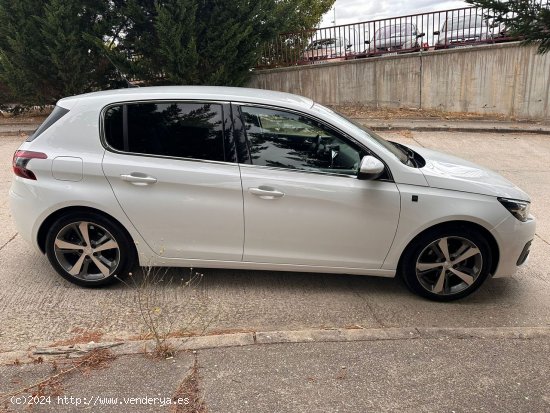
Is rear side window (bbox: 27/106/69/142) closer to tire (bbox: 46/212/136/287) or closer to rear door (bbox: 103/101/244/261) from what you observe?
rear door (bbox: 103/101/244/261)

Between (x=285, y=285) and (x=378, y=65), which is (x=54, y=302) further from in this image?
(x=378, y=65)

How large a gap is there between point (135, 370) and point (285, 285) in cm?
167

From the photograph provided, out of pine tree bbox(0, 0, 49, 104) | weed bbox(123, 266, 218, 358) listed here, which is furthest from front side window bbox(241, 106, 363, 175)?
pine tree bbox(0, 0, 49, 104)

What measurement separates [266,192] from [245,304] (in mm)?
898

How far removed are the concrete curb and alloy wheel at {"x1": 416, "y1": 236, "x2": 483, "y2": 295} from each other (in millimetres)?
530

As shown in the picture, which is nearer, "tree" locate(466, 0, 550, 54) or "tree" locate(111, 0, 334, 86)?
"tree" locate(466, 0, 550, 54)

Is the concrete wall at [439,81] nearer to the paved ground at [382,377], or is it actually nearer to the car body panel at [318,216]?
the car body panel at [318,216]

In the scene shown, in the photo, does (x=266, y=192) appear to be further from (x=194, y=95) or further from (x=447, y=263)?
(x=447, y=263)

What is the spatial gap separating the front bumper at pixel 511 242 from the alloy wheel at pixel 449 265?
18 cm

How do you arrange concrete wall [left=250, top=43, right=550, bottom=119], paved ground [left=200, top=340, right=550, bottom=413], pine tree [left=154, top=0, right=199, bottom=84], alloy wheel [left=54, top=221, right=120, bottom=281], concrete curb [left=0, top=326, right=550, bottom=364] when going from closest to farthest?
paved ground [left=200, top=340, right=550, bottom=413]
concrete curb [left=0, top=326, right=550, bottom=364]
alloy wheel [left=54, top=221, right=120, bottom=281]
pine tree [left=154, top=0, right=199, bottom=84]
concrete wall [left=250, top=43, right=550, bottom=119]

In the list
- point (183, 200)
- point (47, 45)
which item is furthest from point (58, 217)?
point (47, 45)

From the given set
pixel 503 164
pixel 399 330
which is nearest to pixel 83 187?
pixel 399 330

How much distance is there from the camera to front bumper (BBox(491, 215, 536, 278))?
3.73 m

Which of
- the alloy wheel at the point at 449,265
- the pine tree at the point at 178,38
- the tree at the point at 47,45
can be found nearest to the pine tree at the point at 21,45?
the tree at the point at 47,45
